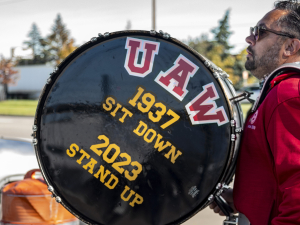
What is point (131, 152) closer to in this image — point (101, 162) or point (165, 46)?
point (101, 162)

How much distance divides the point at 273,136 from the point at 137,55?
67 cm

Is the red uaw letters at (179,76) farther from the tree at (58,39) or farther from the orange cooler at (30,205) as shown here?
the tree at (58,39)

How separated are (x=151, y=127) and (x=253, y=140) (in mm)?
436

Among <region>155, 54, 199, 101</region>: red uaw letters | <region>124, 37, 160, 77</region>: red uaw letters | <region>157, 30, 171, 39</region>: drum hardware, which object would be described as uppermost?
<region>157, 30, 171, 39</region>: drum hardware

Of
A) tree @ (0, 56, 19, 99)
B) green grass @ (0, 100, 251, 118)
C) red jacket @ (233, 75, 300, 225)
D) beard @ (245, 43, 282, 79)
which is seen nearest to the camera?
red jacket @ (233, 75, 300, 225)

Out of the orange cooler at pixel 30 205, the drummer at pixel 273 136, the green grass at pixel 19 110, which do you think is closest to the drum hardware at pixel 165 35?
the drummer at pixel 273 136

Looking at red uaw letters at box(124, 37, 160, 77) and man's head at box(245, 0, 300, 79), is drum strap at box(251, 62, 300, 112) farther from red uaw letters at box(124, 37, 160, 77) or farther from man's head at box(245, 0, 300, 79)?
red uaw letters at box(124, 37, 160, 77)

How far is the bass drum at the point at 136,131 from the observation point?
146 cm

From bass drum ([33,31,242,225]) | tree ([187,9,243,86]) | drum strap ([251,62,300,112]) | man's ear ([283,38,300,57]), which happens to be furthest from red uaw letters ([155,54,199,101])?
tree ([187,9,243,86])

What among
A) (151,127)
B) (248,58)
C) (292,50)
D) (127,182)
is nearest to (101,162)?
(127,182)

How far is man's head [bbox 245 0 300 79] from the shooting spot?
4.97 ft

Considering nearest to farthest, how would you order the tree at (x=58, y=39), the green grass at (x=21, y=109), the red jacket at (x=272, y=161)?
the red jacket at (x=272, y=161) < the green grass at (x=21, y=109) < the tree at (x=58, y=39)

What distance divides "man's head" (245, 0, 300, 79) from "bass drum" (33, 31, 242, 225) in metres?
0.20

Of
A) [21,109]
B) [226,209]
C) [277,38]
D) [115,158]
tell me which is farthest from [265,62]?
[21,109]
